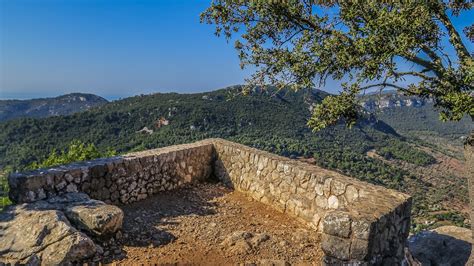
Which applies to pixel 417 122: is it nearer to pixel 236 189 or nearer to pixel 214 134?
pixel 214 134

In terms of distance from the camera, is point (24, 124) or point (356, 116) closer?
point (356, 116)

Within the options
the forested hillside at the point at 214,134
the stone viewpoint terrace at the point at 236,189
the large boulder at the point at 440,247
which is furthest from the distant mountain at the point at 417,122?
the stone viewpoint terrace at the point at 236,189

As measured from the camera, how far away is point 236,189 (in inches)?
343

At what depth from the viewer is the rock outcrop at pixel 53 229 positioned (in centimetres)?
455

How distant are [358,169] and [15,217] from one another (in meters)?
35.6

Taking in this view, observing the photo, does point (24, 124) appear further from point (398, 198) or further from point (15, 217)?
point (398, 198)

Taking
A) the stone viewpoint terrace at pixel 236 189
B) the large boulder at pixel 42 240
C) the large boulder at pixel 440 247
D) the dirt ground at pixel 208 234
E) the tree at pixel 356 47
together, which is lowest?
the large boulder at pixel 440 247

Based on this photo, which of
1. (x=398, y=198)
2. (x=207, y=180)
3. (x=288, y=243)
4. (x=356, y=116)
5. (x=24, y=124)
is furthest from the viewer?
(x=24, y=124)

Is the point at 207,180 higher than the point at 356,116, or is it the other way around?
the point at 356,116

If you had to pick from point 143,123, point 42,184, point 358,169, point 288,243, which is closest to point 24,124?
point 143,123

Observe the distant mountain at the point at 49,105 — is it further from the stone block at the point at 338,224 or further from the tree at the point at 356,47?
the stone block at the point at 338,224

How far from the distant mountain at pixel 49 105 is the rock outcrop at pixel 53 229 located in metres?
95.1

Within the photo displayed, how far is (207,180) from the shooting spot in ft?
30.5

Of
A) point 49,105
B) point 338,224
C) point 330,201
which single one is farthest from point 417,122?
point 338,224
